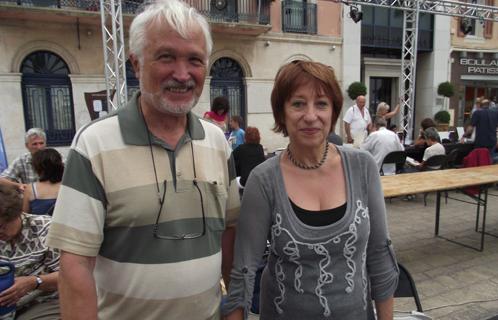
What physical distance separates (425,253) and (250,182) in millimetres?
3587

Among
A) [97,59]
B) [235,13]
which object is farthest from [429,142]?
[97,59]

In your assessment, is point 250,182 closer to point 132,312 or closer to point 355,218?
point 355,218

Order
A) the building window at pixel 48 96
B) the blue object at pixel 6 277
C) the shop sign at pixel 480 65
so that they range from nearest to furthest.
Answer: the blue object at pixel 6 277 < the building window at pixel 48 96 < the shop sign at pixel 480 65

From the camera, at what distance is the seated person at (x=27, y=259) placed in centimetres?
199

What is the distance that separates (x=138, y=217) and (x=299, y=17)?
14113 mm

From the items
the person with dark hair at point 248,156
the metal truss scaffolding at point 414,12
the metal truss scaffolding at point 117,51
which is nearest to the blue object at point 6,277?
the person with dark hair at point 248,156

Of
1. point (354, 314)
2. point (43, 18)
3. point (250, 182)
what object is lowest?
point (354, 314)

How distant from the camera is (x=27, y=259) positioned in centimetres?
204

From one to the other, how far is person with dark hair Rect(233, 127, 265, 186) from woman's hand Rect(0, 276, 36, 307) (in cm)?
322

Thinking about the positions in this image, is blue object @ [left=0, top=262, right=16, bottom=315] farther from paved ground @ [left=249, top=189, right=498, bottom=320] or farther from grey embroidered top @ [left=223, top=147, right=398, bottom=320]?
paved ground @ [left=249, top=189, right=498, bottom=320]

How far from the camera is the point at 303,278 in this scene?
1.39 m

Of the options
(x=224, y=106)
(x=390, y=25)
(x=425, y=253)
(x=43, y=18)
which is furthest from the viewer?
(x=390, y=25)

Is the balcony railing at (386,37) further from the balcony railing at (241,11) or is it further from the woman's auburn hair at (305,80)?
the woman's auburn hair at (305,80)

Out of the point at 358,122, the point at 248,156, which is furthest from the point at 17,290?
the point at 358,122
